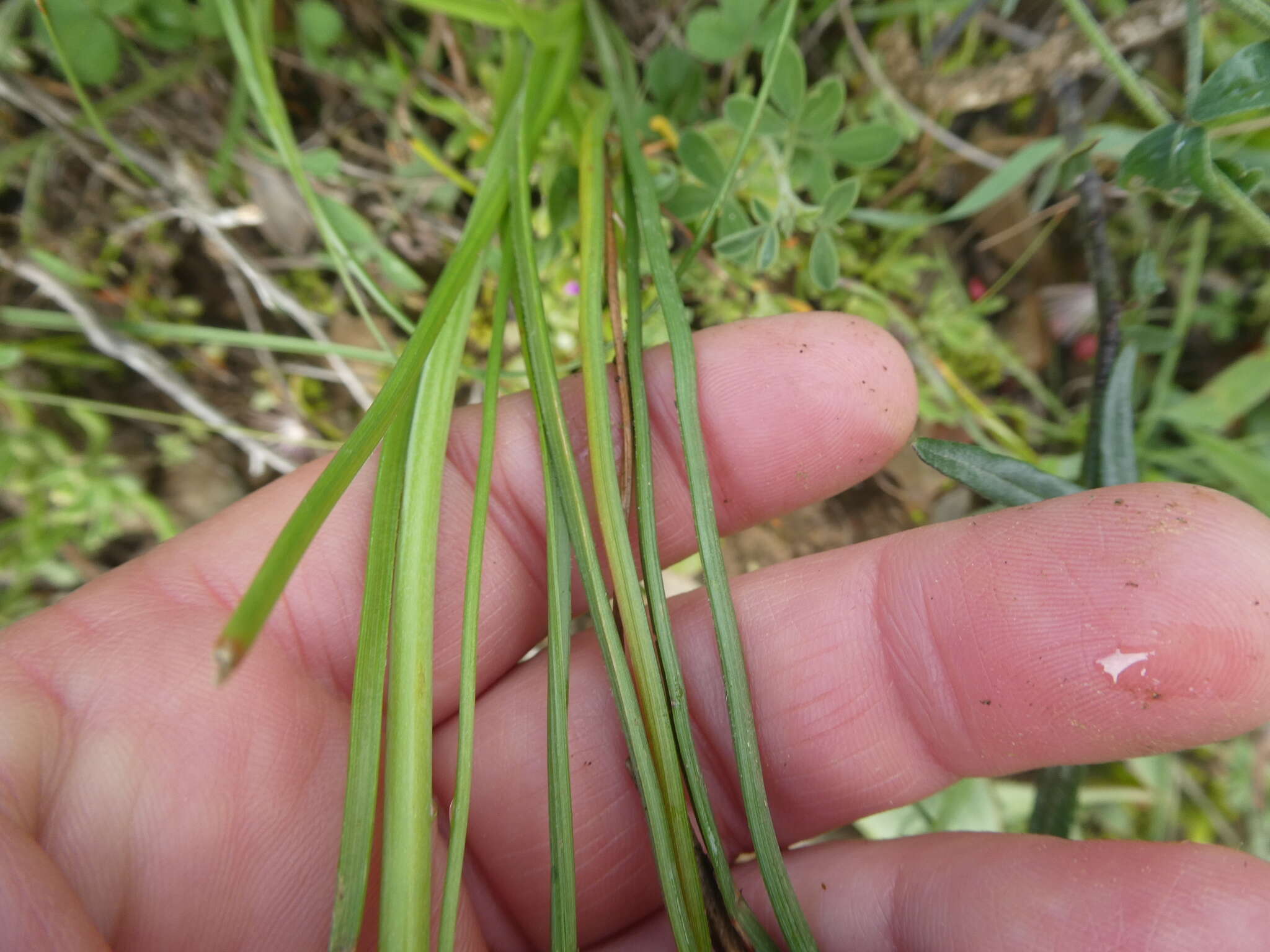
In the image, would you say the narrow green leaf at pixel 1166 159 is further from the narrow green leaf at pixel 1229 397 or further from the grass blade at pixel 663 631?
the narrow green leaf at pixel 1229 397

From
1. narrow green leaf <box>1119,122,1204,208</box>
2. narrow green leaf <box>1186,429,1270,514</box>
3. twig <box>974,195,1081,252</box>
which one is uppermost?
narrow green leaf <box>1119,122,1204,208</box>

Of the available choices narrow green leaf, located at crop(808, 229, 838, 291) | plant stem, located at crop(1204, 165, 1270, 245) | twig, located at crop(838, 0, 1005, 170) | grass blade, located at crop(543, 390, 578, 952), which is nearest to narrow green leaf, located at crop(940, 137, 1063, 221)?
twig, located at crop(838, 0, 1005, 170)

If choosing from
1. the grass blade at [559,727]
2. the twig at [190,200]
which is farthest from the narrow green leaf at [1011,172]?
the twig at [190,200]

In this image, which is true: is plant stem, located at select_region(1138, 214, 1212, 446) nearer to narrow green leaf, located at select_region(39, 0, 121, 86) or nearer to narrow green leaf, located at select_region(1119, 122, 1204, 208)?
narrow green leaf, located at select_region(1119, 122, 1204, 208)

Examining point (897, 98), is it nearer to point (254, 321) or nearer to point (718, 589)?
point (718, 589)

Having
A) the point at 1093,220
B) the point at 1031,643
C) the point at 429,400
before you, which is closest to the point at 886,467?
the point at 1093,220
